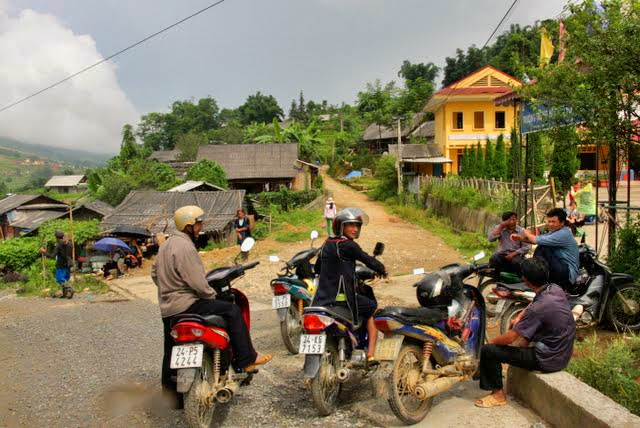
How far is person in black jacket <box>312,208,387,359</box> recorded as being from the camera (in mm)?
4805

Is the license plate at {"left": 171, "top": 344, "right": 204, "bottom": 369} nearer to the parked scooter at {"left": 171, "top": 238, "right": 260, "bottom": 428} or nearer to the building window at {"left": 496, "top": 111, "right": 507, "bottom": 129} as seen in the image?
the parked scooter at {"left": 171, "top": 238, "right": 260, "bottom": 428}

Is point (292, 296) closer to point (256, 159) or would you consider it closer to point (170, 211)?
point (170, 211)

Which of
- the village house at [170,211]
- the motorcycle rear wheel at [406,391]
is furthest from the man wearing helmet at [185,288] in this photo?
the village house at [170,211]

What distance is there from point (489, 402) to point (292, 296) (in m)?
2.66

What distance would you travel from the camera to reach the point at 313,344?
172 inches

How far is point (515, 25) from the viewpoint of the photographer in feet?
214

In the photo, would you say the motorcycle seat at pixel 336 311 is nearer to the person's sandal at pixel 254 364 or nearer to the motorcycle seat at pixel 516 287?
the person's sandal at pixel 254 364

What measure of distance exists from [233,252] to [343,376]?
1400 cm

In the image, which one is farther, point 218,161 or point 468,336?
point 218,161

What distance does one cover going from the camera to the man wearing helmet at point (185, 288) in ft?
14.3

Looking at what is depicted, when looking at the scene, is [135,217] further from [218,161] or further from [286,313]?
[286,313]

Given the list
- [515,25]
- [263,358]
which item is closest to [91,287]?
[263,358]

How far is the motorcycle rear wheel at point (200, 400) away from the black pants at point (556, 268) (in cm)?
392

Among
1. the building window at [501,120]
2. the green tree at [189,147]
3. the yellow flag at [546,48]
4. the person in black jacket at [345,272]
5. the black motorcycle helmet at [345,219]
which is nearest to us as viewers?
the person in black jacket at [345,272]
